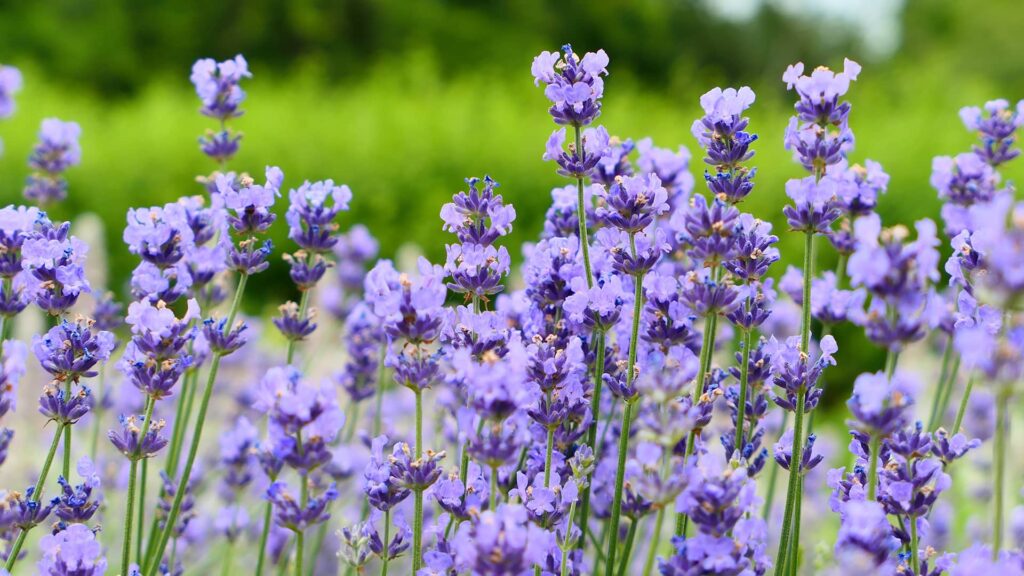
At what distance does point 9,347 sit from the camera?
141cm

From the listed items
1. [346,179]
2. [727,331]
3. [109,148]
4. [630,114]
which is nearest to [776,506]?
[727,331]

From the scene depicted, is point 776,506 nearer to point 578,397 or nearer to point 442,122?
point 578,397

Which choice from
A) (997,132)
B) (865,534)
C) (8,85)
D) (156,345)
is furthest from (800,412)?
(8,85)

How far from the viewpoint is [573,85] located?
126cm

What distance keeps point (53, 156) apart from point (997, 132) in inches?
67.6

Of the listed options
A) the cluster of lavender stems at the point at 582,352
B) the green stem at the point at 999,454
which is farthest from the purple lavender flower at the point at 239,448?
the green stem at the point at 999,454

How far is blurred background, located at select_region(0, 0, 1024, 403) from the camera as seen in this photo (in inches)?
295

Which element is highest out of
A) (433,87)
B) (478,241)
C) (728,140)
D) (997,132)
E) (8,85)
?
(433,87)

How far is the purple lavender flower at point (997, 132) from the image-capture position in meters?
1.53

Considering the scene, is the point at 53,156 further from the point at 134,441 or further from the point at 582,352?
the point at 582,352

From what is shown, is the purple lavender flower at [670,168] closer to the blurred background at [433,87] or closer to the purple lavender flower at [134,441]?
the purple lavender flower at [134,441]

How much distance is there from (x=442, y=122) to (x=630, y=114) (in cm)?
180

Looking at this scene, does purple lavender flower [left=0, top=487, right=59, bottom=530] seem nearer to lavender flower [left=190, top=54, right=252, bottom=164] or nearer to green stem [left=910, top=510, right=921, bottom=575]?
lavender flower [left=190, top=54, right=252, bottom=164]

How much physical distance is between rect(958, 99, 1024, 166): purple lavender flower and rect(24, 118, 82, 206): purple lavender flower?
164 cm
